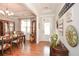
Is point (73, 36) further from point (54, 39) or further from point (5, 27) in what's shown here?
point (5, 27)

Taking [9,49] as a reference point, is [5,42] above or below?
above

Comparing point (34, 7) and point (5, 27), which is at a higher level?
point (34, 7)

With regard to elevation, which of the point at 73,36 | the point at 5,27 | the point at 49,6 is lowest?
the point at 73,36

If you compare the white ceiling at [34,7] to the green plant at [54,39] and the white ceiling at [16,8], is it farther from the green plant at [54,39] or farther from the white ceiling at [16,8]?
the green plant at [54,39]

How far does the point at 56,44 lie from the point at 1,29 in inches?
134

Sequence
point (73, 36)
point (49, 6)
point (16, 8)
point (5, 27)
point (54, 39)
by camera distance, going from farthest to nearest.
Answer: point (5, 27) < point (16, 8) < point (49, 6) < point (54, 39) < point (73, 36)

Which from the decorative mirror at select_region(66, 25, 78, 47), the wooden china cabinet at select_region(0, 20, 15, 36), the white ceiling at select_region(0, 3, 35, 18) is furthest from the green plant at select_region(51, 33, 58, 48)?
the wooden china cabinet at select_region(0, 20, 15, 36)

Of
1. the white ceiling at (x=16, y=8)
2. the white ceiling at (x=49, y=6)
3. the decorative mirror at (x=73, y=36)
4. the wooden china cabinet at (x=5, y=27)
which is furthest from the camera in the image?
the wooden china cabinet at (x=5, y=27)

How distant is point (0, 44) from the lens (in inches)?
127

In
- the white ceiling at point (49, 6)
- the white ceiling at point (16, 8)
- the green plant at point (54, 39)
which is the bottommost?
the green plant at point (54, 39)

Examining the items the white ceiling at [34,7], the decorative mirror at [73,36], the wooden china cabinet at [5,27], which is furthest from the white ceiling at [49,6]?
the wooden china cabinet at [5,27]

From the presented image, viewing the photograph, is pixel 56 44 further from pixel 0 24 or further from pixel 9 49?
pixel 0 24

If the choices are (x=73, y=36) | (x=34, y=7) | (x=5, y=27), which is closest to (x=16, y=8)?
(x=34, y=7)

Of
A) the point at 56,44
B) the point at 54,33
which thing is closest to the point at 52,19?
the point at 54,33
